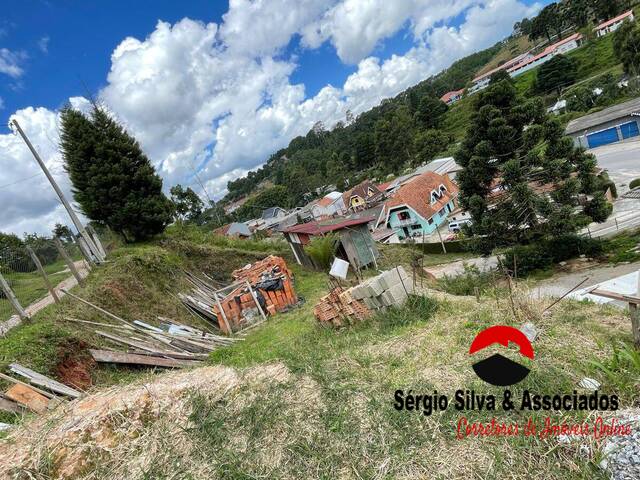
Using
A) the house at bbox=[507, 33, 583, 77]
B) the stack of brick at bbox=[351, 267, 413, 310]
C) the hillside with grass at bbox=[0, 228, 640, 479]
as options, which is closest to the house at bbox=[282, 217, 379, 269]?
the stack of brick at bbox=[351, 267, 413, 310]

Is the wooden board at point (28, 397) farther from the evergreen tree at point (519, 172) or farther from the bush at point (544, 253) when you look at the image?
the bush at point (544, 253)

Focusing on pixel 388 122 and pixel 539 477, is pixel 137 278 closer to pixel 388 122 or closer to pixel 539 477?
pixel 539 477

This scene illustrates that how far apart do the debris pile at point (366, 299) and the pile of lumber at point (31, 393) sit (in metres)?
4.48

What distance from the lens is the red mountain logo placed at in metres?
3.41

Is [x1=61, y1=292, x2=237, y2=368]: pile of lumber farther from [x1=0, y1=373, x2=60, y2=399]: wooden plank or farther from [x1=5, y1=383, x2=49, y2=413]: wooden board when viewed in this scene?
[x1=5, y1=383, x2=49, y2=413]: wooden board

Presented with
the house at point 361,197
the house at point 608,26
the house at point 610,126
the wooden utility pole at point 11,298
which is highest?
the house at point 608,26

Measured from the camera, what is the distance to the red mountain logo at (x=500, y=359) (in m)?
3.41

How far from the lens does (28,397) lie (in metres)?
4.99

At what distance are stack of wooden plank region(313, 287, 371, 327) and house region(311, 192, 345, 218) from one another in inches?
1775

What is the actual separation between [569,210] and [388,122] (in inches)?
2119

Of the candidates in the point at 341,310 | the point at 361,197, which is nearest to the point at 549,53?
the point at 361,197

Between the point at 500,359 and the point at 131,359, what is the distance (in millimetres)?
6614

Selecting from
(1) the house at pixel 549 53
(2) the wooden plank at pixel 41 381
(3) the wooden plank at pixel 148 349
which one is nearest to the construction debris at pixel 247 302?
(3) the wooden plank at pixel 148 349

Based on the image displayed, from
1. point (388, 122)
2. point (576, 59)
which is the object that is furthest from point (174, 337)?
point (576, 59)
